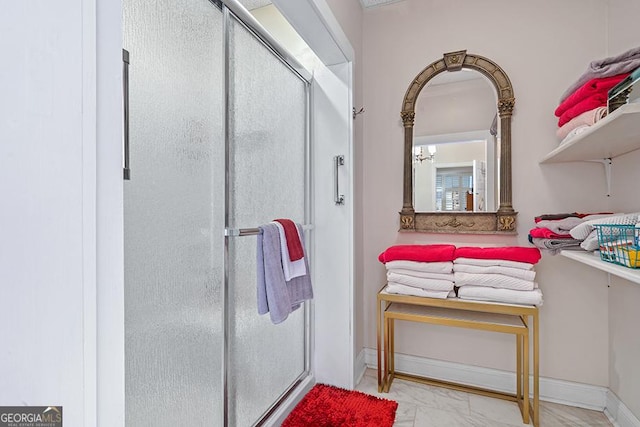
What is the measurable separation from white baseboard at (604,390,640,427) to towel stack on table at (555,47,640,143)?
126 centimetres

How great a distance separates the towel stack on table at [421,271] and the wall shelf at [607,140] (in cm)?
69

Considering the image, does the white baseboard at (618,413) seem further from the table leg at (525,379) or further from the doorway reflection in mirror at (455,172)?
the doorway reflection in mirror at (455,172)

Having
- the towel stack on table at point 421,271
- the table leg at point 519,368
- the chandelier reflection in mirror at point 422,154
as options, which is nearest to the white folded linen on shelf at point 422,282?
the towel stack on table at point 421,271

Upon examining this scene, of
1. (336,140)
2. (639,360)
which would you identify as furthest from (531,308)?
(336,140)

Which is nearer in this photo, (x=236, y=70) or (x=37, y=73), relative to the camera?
(x=37, y=73)

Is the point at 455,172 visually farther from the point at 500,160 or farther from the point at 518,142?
the point at 518,142

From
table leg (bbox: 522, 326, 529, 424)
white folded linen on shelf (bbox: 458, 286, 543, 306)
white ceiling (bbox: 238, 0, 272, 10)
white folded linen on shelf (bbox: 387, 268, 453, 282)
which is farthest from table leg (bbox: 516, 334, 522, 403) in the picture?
white ceiling (bbox: 238, 0, 272, 10)

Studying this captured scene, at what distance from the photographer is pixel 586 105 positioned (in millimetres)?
1277

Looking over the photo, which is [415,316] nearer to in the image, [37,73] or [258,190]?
[258,190]

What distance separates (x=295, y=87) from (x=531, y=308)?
Answer: 162cm

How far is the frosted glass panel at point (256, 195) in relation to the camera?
1.20 meters

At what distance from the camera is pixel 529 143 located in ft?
5.59

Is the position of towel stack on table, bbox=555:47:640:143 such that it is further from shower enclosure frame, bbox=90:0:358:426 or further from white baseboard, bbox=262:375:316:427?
white baseboard, bbox=262:375:316:427

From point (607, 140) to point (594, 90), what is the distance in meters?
0.20
